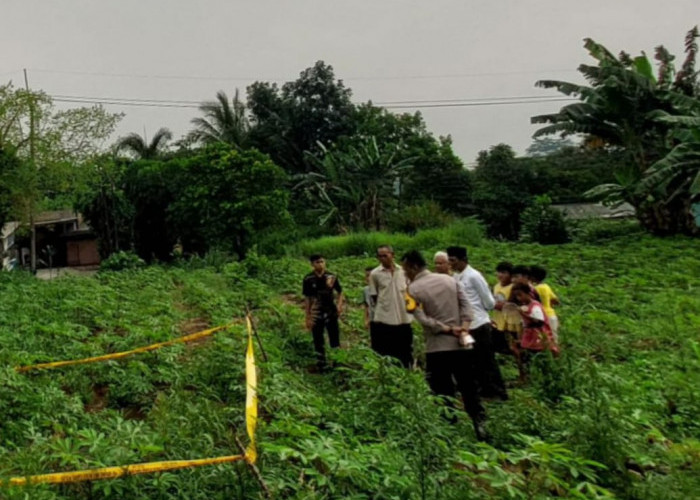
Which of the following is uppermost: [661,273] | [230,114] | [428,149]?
[230,114]

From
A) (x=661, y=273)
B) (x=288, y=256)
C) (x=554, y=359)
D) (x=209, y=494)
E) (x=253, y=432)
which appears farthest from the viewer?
(x=288, y=256)

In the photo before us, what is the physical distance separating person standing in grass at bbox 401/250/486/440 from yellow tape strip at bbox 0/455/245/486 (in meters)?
2.23

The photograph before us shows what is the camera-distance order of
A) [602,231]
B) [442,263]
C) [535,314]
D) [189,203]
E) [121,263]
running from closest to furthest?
[442,263] → [535,314] → [602,231] → [189,203] → [121,263]

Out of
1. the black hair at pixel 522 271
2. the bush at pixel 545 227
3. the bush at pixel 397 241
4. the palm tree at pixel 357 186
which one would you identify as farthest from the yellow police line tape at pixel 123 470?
the bush at pixel 545 227

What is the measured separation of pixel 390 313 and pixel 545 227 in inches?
676

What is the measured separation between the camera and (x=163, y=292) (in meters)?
13.8

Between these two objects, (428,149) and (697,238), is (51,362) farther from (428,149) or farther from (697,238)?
(428,149)

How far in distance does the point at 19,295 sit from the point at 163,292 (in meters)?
2.85

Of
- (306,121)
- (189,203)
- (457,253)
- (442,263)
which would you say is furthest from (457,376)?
(306,121)

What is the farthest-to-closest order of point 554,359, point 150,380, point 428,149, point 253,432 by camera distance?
1. point 428,149
2. point 150,380
3. point 554,359
4. point 253,432

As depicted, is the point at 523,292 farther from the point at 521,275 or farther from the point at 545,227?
the point at 545,227

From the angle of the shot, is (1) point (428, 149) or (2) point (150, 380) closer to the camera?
(2) point (150, 380)

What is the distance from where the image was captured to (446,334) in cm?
491

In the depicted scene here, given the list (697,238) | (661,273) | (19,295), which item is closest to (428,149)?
(697,238)
